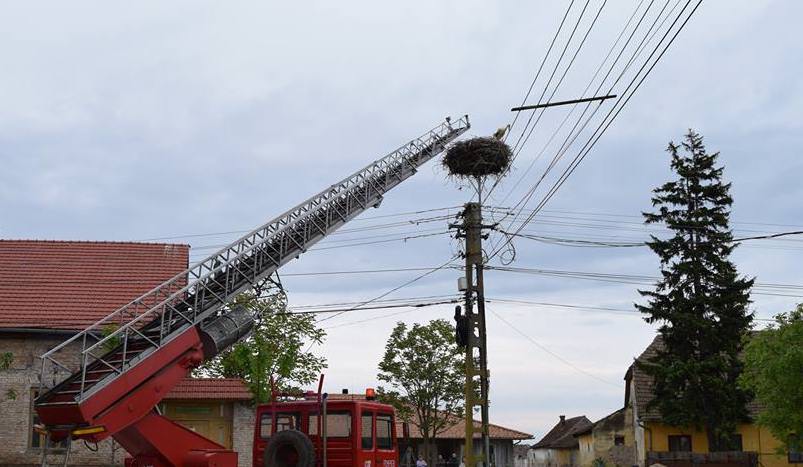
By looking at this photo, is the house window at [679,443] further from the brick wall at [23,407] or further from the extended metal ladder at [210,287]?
the brick wall at [23,407]

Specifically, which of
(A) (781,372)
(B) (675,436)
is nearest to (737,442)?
(B) (675,436)

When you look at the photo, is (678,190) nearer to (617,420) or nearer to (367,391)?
(617,420)

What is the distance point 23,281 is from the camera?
2830cm

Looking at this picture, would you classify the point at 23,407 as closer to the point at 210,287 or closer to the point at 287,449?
the point at 210,287

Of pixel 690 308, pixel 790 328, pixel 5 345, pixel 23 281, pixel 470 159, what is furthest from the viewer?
pixel 690 308

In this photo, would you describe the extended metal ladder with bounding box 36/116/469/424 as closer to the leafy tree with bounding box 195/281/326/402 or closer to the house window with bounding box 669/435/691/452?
the leafy tree with bounding box 195/281/326/402

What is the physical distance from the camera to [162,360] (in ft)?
49.2

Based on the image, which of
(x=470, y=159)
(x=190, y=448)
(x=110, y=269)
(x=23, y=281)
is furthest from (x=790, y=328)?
(x=23, y=281)

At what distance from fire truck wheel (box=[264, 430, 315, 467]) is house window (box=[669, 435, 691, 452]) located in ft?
84.1

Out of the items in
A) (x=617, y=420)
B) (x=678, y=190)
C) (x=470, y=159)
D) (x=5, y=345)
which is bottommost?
(x=617, y=420)

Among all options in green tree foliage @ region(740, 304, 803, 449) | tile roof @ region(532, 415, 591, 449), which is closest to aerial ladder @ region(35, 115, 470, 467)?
green tree foliage @ region(740, 304, 803, 449)

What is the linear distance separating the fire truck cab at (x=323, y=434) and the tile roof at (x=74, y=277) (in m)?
13.3

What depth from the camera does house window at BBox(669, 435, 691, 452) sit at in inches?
1389

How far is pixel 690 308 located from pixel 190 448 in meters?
23.0
